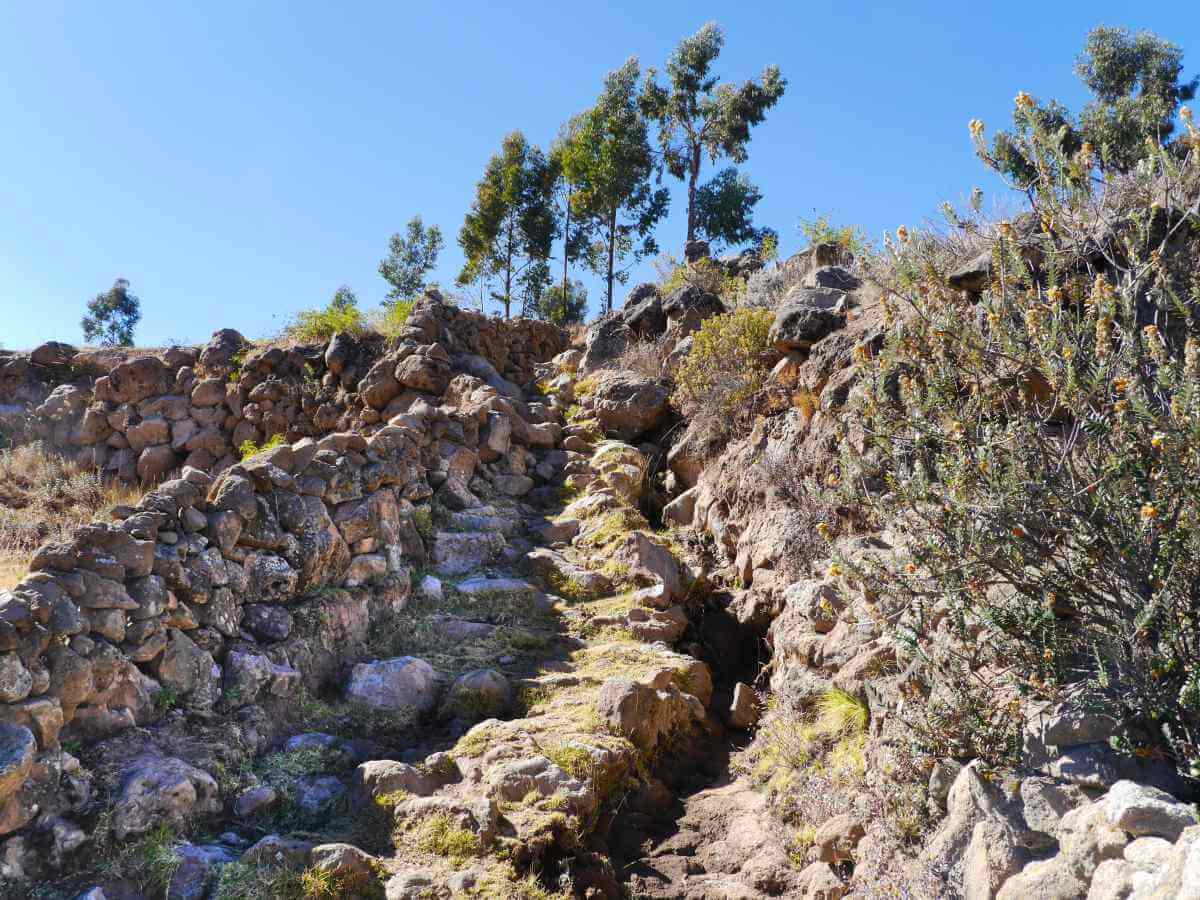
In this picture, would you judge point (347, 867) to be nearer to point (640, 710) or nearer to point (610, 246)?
point (640, 710)

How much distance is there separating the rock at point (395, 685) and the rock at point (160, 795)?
3.88ft

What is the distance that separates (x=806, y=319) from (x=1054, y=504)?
445 cm

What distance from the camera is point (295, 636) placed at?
5383 millimetres

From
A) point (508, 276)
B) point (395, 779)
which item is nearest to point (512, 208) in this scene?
point (508, 276)

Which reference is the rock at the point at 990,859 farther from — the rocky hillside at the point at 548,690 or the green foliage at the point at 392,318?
the green foliage at the point at 392,318

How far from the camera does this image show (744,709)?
5504mm

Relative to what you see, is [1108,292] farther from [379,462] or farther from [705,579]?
[379,462]

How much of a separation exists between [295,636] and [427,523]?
194cm

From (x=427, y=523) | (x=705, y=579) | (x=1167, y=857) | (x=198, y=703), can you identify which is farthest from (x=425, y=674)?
(x=1167, y=857)

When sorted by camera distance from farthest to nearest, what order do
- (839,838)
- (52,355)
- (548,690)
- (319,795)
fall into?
1. (52,355)
2. (548,690)
3. (319,795)
4. (839,838)

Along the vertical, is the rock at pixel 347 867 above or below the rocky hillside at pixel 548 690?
below

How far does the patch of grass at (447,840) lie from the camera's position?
395 cm

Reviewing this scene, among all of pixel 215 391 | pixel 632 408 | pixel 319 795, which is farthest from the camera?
pixel 215 391

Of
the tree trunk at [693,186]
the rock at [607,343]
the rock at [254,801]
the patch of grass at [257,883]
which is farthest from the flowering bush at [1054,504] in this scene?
the tree trunk at [693,186]
